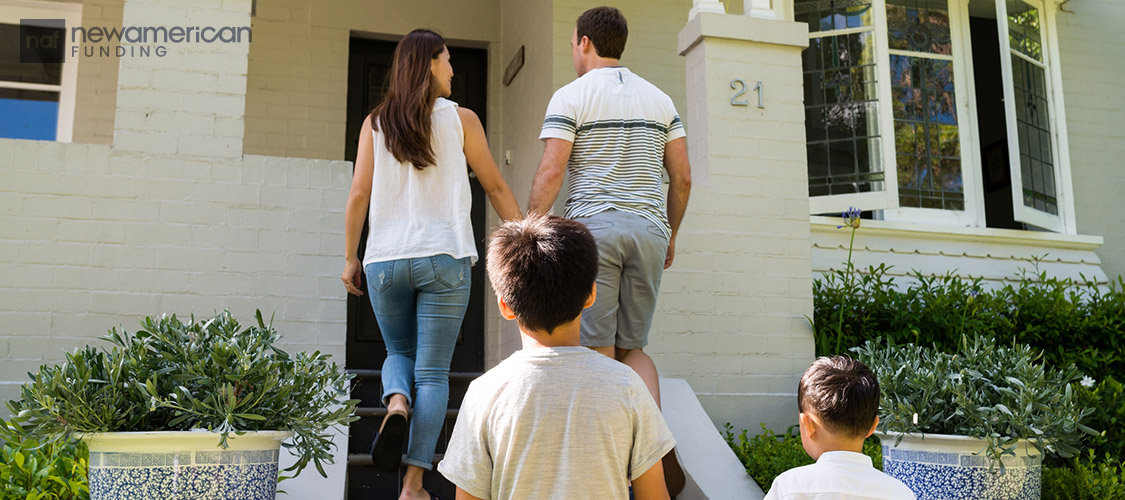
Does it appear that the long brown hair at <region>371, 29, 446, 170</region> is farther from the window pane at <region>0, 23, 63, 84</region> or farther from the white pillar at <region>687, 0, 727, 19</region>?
the window pane at <region>0, 23, 63, 84</region>

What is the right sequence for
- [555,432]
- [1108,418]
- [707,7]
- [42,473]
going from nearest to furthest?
[555,432], [42,473], [1108,418], [707,7]

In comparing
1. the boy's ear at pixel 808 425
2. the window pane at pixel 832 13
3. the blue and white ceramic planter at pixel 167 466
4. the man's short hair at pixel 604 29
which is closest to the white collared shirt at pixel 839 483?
the boy's ear at pixel 808 425

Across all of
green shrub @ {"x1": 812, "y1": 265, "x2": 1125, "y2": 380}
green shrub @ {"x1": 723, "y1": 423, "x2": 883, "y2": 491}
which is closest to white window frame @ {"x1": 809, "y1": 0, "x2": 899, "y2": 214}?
green shrub @ {"x1": 812, "y1": 265, "x2": 1125, "y2": 380}

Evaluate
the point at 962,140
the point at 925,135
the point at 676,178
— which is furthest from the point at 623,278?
the point at 962,140

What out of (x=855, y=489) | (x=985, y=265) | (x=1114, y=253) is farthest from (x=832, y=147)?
(x=855, y=489)

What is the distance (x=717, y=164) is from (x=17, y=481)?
132 inches

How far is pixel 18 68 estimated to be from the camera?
21.1ft

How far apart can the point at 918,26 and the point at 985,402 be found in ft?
13.7

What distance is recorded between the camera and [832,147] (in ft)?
21.9

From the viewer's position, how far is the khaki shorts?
3.56 m

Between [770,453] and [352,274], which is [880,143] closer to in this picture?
[770,453]

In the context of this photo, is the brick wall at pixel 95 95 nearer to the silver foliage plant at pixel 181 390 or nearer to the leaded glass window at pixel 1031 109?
the silver foliage plant at pixel 181 390

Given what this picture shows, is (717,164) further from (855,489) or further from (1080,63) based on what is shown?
(1080,63)

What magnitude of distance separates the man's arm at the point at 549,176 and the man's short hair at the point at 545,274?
1434 mm
